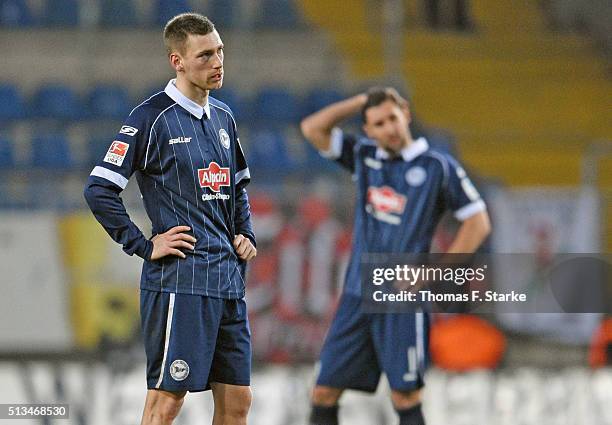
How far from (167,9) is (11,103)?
5.18ft

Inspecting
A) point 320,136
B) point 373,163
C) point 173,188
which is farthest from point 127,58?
point 173,188

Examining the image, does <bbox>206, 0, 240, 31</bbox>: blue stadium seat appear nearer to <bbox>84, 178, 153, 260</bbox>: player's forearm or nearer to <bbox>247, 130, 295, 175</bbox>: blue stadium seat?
<bbox>247, 130, 295, 175</bbox>: blue stadium seat

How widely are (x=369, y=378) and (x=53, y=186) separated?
2962 millimetres

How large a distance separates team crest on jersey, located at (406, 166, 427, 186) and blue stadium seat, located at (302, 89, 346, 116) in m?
3.74

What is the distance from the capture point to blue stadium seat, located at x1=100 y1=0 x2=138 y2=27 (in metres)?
9.47

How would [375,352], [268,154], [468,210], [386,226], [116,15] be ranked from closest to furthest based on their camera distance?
1. [375,352]
2. [386,226]
3. [468,210]
4. [268,154]
5. [116,15]

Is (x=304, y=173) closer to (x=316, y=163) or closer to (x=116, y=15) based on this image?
(x=316, y=163)

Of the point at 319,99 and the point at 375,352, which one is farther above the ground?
the point at 319,99

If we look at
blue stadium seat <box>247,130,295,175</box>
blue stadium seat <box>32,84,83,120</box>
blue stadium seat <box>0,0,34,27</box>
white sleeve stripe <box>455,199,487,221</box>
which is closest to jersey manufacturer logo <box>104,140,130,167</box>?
white sleeve stripe <box>455,199,487,221</box>

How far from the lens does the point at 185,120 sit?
362 cm

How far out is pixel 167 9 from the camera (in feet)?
31.8

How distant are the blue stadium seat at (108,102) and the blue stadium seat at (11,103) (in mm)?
531

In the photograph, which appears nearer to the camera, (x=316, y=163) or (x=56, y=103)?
(x=316, y=163)

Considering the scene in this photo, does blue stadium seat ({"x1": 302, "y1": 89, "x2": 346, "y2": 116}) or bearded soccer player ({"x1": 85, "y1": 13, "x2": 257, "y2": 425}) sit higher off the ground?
blue stadium seat ({"x1": 302, "y1": 89, "x2": 346, "y2": 116})
